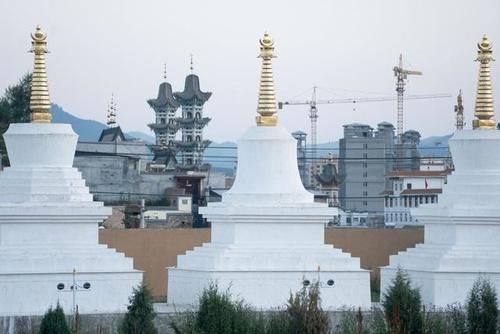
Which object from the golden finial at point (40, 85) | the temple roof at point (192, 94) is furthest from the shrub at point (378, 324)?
the temple roof at point (192, 94)

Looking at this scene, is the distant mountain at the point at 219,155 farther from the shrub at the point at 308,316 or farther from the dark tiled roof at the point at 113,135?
the shrub at the point at 308,316

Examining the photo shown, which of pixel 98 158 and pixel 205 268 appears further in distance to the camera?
pixel 98 158

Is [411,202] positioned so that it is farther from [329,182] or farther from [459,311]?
[459,311]

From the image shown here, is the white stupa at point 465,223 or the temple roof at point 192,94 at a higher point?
the temple roof at point 192,94

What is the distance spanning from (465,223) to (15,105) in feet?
86.3

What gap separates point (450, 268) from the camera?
135ft

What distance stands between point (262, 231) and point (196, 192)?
34.8 meters

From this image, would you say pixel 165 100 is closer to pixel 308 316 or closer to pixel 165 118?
pixel 165 118

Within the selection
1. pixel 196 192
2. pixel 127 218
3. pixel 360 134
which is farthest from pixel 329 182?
pixel 127 218

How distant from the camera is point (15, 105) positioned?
6488 centimetres

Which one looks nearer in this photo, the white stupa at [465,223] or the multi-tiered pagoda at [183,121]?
the white stupa at [465,223]

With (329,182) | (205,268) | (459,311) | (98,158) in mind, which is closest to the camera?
(459,311)

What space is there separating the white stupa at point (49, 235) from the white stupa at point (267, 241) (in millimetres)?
1656

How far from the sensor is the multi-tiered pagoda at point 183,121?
95312mm
